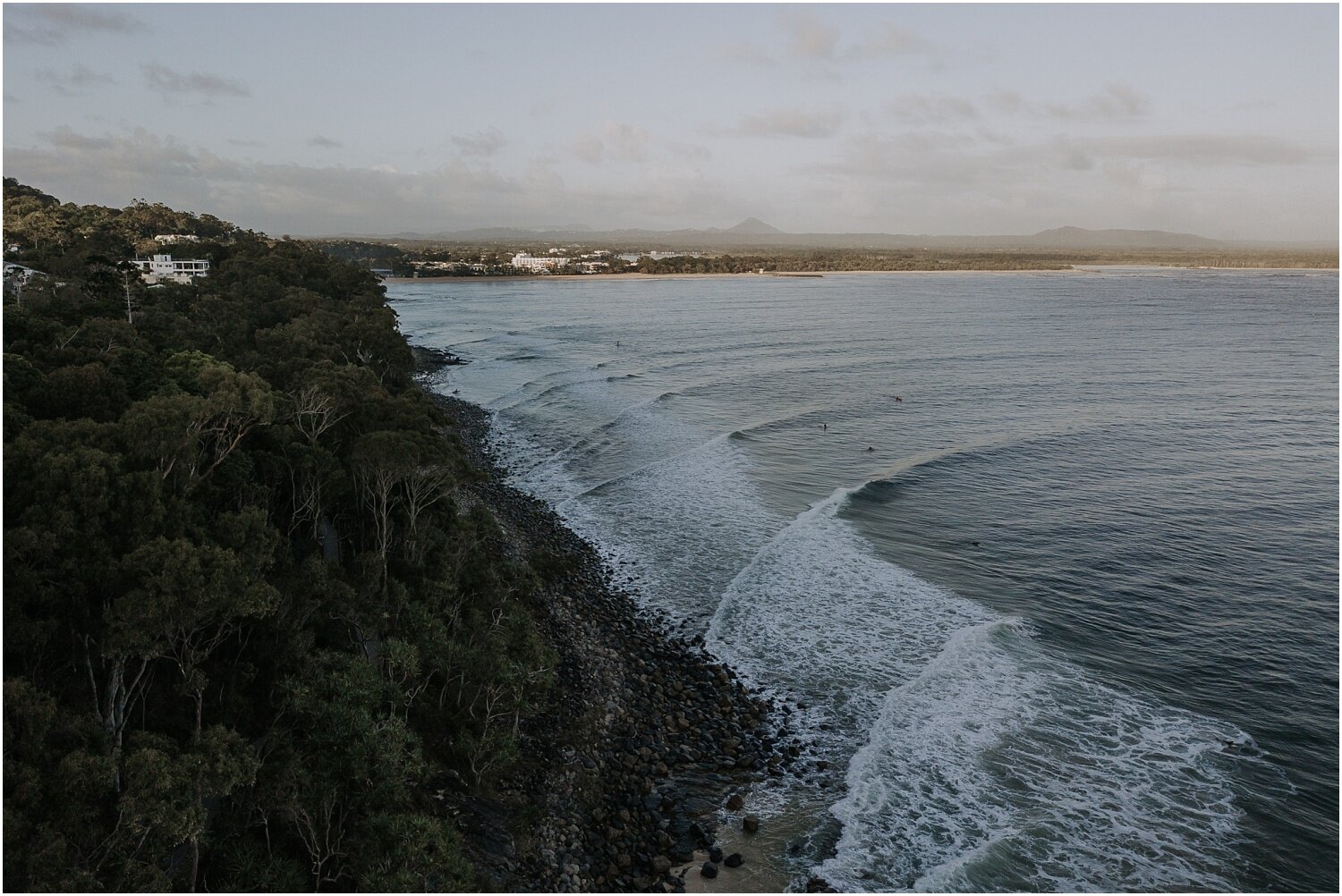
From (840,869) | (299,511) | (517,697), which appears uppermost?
(299,511)

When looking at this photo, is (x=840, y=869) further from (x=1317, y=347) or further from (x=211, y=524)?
(x=1317, y=347)

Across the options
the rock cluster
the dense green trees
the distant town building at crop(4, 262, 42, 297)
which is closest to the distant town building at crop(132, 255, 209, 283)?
the distant town building at crop(4, 262, 42, 297)

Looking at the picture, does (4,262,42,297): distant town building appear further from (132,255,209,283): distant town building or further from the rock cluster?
the rock cluster

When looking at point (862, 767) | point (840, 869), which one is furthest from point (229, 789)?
point (862, 767)

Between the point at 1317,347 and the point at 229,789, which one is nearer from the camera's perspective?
the point at 229,789

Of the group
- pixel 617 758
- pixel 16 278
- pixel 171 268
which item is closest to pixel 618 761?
pixel 617 758

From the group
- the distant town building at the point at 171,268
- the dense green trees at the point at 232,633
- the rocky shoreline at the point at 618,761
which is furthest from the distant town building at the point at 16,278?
the rocky shoreline at the point at 618,761
